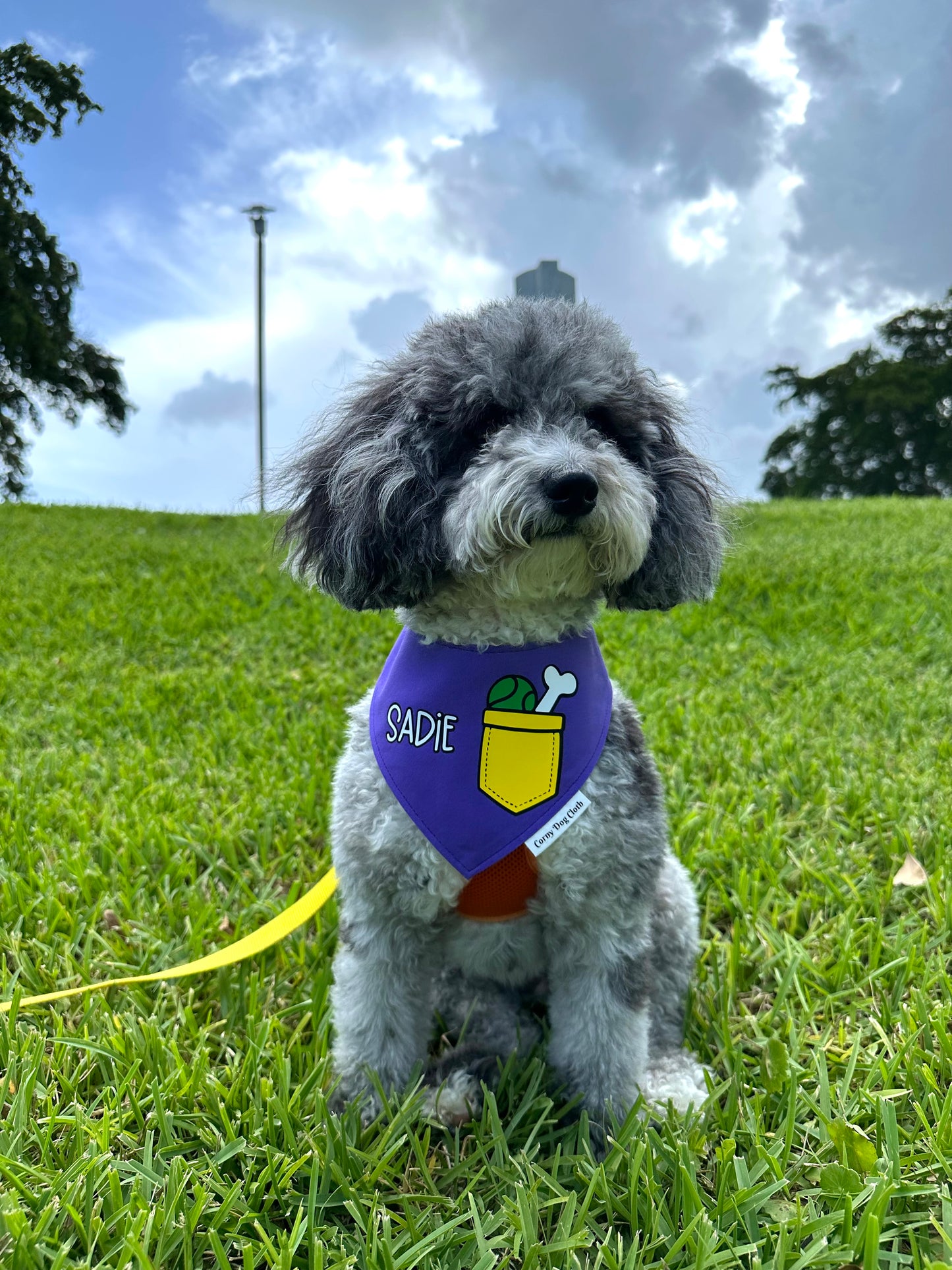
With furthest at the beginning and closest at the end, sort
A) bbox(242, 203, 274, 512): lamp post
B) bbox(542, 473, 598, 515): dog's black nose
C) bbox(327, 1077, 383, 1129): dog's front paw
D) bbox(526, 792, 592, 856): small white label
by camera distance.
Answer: bbox(242, 203, 274, 512): lamp post → bbox(327, 1077, 383, 1129): dog's front paw → bbox(526, 792, 592, 856): small white label → bbox(542, 473, 598, 515): dog's black nose

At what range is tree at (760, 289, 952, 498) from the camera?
3675 cm

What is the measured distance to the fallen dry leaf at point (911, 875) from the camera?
11.0ft

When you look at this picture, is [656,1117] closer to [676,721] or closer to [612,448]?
[612,448]

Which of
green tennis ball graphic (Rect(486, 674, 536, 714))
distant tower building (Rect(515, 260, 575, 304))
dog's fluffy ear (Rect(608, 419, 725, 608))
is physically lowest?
green tennis ball graphic (Rect(486, 674, 536, 714))

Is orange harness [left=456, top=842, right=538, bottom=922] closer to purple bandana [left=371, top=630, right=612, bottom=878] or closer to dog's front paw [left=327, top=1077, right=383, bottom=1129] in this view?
purple bandana [left=371, top=630, right=612, bottom=878]

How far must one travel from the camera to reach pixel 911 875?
3.40 metres

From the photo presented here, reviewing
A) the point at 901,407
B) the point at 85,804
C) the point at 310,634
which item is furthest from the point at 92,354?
the point at 901,407

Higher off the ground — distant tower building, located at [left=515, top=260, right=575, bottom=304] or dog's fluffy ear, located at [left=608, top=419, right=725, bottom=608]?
distant tower building, located at [left=515, top=260, right=575, bottom=304]

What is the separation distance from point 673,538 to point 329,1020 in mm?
1693

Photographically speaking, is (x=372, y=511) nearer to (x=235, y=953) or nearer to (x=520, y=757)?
(x=520, y=757)

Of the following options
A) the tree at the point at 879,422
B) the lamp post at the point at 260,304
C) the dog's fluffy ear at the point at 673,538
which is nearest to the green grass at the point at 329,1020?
the dog's fluffy ear at the point at 673,538

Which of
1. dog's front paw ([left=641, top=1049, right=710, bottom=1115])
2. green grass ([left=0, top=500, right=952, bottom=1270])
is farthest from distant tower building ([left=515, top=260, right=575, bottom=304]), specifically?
dog's front paw ([left=641, top=1049, right=710, bottom=1115])

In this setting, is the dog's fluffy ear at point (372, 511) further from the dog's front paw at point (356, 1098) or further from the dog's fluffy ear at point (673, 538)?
the dog's front paw at point (356, 1098)

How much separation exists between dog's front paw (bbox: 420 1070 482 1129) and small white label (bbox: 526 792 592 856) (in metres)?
0.68
